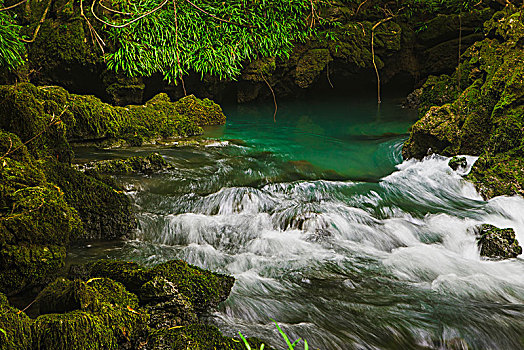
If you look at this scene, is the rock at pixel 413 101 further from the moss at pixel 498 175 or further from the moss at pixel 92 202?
the moss at pixel 92 202

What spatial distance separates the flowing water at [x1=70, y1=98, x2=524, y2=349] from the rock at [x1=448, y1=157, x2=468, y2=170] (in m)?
0.19

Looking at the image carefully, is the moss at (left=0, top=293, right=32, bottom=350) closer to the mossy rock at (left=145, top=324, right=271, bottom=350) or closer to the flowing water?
the mossy rock at (left=145, top=324, right=271, bottom=350)

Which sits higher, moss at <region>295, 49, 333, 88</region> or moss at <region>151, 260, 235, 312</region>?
moss at <region>295, 49, 333, 88</region>

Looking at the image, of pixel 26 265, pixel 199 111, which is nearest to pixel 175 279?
pixel 26 265

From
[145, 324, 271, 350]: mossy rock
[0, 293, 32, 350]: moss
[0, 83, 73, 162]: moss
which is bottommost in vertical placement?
[145, 324, 271, 350]: mossy rock

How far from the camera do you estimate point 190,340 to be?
2072 mm

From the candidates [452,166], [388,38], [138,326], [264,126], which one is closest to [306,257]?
[138,326]

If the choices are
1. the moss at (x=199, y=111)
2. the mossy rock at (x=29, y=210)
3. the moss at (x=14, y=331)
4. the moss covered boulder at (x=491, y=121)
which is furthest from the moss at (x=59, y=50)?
the moss at (x=14, y=331)

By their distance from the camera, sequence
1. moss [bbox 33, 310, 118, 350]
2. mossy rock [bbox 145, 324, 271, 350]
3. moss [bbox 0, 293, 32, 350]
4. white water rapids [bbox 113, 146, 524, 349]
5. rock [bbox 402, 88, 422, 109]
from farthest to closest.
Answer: rock [bbox 402, 88, 422, 109]
white water rapids [bbox 113, 146, 524, 349]
mossy rock [bbox 145, 324, 271, 350]
moss [bbox 33, 310, 118, 350]
moss [bbox 0, 293, 32, 350]

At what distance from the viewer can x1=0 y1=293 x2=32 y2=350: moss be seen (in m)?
1.69

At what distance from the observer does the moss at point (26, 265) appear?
255cm

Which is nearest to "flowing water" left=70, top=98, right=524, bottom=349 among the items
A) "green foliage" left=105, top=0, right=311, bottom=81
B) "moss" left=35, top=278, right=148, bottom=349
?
"moss" left=35, top=278, right=148, bottom=349

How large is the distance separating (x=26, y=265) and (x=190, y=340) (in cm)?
147

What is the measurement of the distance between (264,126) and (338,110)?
4325mm
